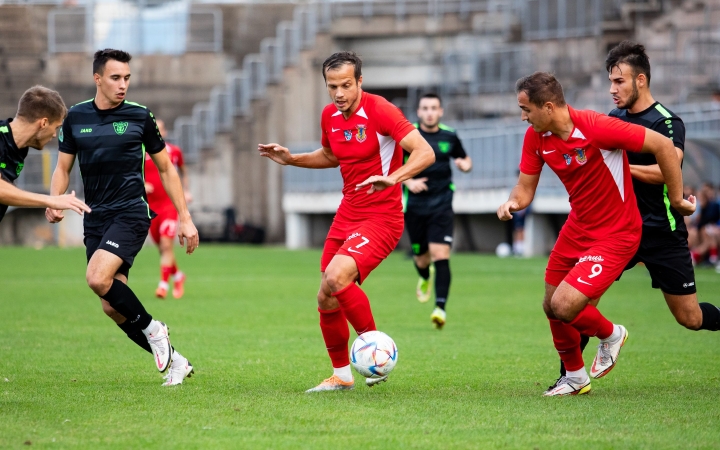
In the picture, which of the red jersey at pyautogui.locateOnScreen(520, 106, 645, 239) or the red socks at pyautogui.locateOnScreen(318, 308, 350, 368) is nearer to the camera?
the red jersey at pyautogui.locateOnScreen(520, 106, 645, 239)

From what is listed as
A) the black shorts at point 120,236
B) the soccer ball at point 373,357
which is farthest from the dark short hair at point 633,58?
the black shorts at point 120,236

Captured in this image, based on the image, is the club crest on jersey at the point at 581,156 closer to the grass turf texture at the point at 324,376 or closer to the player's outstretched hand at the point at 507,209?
the player's outstretched hand at the point at 507,209

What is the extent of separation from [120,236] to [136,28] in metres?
33.6

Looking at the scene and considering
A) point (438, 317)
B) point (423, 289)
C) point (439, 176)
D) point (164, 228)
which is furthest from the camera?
point (164, 228)

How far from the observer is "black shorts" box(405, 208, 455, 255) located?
1304 centimetres

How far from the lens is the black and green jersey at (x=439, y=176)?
1320cm

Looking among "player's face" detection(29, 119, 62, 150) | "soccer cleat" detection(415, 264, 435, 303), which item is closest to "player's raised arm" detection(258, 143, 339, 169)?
"player's face" detection(29, 119, 62, 150)

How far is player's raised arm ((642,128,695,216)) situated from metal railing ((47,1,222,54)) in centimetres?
3511

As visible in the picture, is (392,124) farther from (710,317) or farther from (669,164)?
(710,317)

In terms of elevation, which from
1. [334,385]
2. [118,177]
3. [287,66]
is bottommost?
[334,385]

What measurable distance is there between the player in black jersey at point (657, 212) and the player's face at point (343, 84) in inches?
73.4

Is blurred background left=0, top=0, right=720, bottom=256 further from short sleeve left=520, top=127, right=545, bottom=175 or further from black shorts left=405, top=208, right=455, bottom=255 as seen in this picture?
short sleeve left=520, top=127, right=545, bottom=175

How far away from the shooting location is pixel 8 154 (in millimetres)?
7539

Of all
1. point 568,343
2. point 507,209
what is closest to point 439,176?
point 507,209
